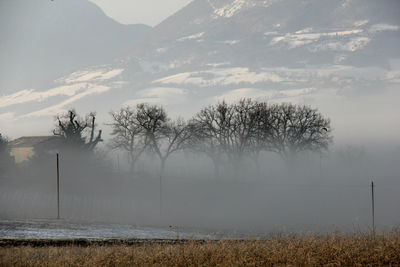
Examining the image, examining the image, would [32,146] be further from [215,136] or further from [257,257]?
[257,257]

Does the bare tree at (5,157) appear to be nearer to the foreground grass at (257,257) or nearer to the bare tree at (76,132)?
the bare tree at (76,132)

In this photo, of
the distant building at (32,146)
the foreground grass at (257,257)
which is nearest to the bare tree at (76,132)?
the distant building at (32,146)

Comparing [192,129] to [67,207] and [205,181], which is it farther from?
[67,207]

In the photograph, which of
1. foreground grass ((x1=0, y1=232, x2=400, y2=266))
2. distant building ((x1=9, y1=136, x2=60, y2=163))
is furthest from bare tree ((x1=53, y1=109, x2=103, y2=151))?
foreground grass ((x1=0, y1=232, x2=400, y2=266))

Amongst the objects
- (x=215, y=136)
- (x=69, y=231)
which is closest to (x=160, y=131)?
(x=215, y=136)

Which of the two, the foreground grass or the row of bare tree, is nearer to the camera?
the foreground grass

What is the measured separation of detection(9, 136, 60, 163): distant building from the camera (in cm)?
10912

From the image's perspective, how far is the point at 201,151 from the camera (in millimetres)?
115438

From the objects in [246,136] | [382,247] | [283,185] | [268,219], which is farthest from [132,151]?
[382,247]

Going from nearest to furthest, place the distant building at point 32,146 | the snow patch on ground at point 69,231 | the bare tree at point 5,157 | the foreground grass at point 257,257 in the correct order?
the foreground grass at point 257,257 < the snow patch on ground at point 69,231 < the bare tree at point 5,157 < the distant building at point 32,146

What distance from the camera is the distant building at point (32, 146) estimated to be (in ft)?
358

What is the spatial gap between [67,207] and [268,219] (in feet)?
103

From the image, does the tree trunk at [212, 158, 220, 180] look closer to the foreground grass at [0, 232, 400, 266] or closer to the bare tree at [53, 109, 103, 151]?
the bare tree at [53, 109, 103, 151]

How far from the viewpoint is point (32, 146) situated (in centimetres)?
11288
